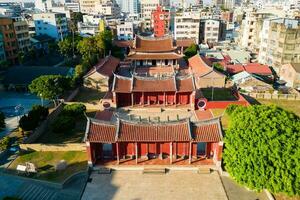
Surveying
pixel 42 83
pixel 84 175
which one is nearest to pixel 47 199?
pixel 84 175

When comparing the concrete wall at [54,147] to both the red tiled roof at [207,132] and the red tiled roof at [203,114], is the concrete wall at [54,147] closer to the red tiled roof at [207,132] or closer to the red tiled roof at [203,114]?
the red tiled roof at [207,132]

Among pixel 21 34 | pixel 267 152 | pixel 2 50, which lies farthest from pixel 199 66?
pixel 21 34

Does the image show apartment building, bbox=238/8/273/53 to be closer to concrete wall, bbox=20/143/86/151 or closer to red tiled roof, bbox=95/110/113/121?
red tiled roof, bbox=95/110/113/121

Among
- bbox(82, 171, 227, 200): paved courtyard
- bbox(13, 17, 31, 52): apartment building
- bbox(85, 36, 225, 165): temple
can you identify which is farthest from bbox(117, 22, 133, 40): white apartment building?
bbox(82, 171, 227, 200): paved courtyard

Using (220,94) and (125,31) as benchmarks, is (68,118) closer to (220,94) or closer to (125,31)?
(220,94)

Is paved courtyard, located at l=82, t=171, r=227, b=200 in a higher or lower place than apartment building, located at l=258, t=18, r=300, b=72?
lower
